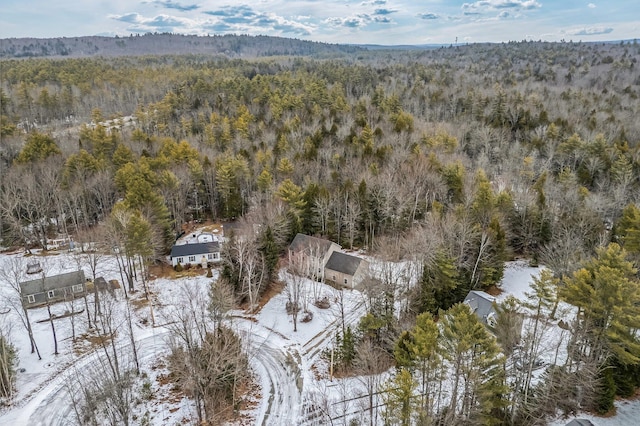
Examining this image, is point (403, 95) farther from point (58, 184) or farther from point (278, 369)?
point (278, 369)

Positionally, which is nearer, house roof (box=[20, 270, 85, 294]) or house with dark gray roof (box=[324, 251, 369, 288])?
house roof (box=[20, 270, 85, 294])

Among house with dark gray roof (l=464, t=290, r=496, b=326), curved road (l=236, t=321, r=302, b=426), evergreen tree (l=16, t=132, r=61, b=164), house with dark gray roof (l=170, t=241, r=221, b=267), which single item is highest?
evergreen tree (l=16, t=132, r=61, b=164)

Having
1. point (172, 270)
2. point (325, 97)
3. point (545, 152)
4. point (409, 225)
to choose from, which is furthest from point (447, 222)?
point (325, 97)

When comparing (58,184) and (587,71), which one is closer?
→ (58,184)

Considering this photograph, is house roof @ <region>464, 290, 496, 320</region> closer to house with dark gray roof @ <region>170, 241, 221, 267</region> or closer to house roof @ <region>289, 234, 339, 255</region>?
house roof @ <region>289, 234, 339, 255</region>

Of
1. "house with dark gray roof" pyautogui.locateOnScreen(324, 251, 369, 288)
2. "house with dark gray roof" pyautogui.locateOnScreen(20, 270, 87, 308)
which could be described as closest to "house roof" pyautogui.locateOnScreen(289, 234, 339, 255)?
"house with dark gray roof" pyautogui.locateOnScreen(324, 251, 369, 288)

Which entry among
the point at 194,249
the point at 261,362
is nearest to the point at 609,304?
the point at 261,362

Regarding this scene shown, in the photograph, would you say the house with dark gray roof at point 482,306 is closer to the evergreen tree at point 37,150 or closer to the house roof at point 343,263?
the house roof at point 343,263

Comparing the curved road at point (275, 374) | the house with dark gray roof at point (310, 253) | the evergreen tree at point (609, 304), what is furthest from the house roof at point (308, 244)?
the evergreen tree at point (609, 304)
